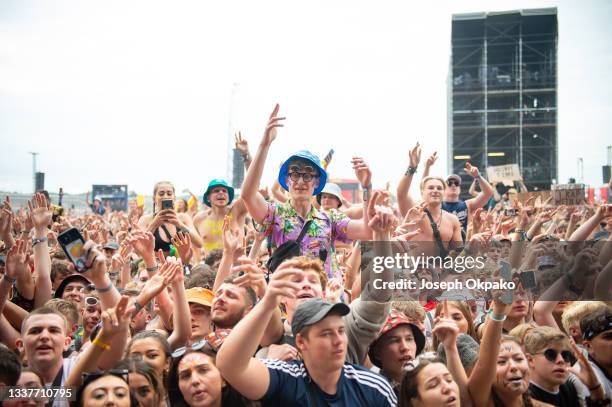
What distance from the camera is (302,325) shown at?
8.48 ft

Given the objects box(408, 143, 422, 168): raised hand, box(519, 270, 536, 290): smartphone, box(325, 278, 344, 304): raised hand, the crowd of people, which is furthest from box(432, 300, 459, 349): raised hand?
box(408, 143, 422, 168): raised hand

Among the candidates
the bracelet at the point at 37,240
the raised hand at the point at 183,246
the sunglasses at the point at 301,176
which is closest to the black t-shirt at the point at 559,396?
the sunglasses at the point at 301,176

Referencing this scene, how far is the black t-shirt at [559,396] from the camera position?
128 inches

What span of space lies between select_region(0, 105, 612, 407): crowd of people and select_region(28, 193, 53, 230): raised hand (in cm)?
1

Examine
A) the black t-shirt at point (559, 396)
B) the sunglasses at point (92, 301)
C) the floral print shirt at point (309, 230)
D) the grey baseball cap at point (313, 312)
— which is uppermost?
the floral print shirt at point (309, 230)

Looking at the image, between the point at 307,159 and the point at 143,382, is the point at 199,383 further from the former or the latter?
the point at 307,159

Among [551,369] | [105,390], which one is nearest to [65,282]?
[105,390]

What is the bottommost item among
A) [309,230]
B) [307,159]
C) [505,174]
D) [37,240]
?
[37,240]

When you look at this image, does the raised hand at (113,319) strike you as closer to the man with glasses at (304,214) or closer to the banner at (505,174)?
the man with glasses at (304,214)

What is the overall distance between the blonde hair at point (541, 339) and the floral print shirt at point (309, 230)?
4.23 ft

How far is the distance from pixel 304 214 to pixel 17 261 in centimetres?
204

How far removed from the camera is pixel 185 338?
3441 millimetres

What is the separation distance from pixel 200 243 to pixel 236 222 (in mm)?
500

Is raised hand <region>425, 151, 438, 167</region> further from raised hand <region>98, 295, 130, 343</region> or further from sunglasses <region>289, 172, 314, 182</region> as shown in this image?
raised hand <region>98, 295, 130, 343</region>
